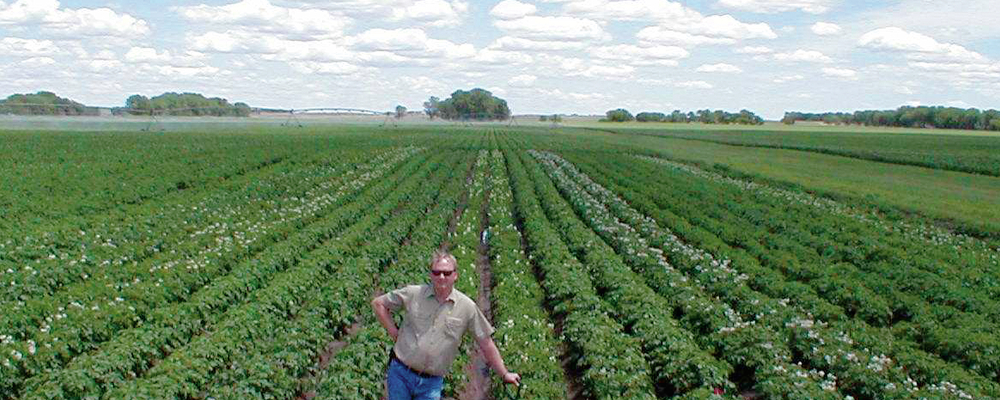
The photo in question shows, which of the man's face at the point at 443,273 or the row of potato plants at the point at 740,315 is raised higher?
the man's face at the point at 443,273

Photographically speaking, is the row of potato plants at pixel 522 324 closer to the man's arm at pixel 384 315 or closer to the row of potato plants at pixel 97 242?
the man's arm at pixel 384 315

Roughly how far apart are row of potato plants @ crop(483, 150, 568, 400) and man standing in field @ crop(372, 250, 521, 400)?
2217 mm

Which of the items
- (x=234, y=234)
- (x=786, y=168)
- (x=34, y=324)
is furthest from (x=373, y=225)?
(x=786, y=168)

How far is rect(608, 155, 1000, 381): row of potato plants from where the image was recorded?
11766mm

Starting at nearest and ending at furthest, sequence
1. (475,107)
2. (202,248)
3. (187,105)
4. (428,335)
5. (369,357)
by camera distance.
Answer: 1. (428,335)
2. (369,357)
3. (202,248)
4. (187,105)
5. (475,107)

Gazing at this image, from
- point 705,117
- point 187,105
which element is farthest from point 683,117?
point 187,105

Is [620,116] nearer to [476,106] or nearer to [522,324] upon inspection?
[476,106]

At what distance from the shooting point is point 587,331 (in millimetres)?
12039

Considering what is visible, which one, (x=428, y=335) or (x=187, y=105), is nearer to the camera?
(x=428, y=335)

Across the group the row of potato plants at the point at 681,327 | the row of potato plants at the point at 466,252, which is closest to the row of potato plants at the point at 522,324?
the row of potato plants at the point at 466,252

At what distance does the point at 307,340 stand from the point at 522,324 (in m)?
2.88

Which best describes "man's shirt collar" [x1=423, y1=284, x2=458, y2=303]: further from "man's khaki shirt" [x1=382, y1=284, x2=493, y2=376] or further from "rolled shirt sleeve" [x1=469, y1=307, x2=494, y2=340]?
"rolled shirt sleeve" [x1=469, y1=307, x2=494, y2=340]

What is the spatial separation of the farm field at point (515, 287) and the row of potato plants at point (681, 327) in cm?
5

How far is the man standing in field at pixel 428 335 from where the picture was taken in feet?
21.8
